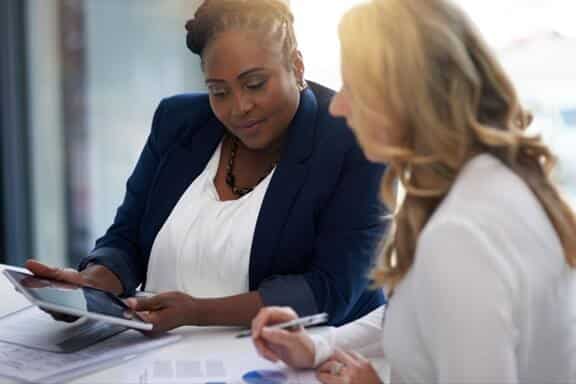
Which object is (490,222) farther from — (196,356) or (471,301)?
(196,356)

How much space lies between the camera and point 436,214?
3.32ft

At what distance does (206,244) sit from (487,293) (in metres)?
0.90

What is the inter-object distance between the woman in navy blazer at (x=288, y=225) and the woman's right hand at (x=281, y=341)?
0.84 ft

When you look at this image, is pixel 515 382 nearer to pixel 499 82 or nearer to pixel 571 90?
pixel 499 82

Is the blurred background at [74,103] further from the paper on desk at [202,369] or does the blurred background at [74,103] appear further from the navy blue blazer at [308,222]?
the paper on desk at [202,369]

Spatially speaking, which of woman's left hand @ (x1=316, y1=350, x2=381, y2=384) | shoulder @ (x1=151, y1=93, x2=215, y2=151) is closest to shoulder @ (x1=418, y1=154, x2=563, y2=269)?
woman's left hand @ (x1=316, y1=350, x2=381, y2=384)

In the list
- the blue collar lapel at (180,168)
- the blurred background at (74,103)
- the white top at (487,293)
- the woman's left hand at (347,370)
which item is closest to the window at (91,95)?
the blurred background at (74,103)

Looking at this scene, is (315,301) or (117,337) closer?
(117,337)

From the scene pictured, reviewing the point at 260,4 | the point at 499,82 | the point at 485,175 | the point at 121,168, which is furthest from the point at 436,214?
the point at 121,168

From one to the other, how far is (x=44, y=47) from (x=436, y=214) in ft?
10.3

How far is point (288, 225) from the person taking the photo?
167 cm

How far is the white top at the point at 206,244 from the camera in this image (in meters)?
1.71

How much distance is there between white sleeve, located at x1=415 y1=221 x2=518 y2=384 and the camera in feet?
3.09

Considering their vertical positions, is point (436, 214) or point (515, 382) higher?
point (436, 214)
